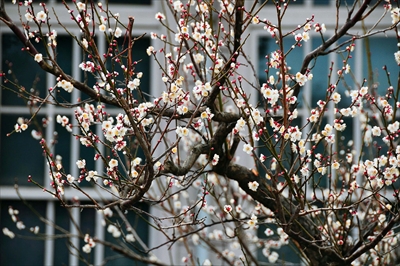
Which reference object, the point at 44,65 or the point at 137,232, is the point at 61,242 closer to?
the point at 137,232

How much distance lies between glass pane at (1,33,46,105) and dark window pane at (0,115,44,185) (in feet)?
0.42

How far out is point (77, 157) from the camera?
4180 mm

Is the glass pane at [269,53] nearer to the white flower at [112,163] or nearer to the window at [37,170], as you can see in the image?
the window at [37,170]

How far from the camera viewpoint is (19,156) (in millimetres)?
4199

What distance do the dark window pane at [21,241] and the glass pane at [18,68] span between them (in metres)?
0.67

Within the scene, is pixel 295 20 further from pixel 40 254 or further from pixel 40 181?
pixel 40 254

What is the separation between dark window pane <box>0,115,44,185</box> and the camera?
4.18 metres

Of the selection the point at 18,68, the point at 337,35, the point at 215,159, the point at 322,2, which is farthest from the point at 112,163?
the point at 322,2

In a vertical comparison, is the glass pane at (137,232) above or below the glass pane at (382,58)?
below

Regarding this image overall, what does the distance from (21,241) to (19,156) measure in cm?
54

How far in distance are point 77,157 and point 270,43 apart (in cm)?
145

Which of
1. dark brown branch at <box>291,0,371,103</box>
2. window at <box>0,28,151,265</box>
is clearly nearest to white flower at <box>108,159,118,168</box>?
dark brown branch at <box>291,0,371,103</box>

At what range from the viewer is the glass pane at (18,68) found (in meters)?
4.20

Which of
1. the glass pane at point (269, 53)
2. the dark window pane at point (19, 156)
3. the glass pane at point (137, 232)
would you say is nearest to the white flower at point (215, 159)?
the glass pane at point (137, 232)
